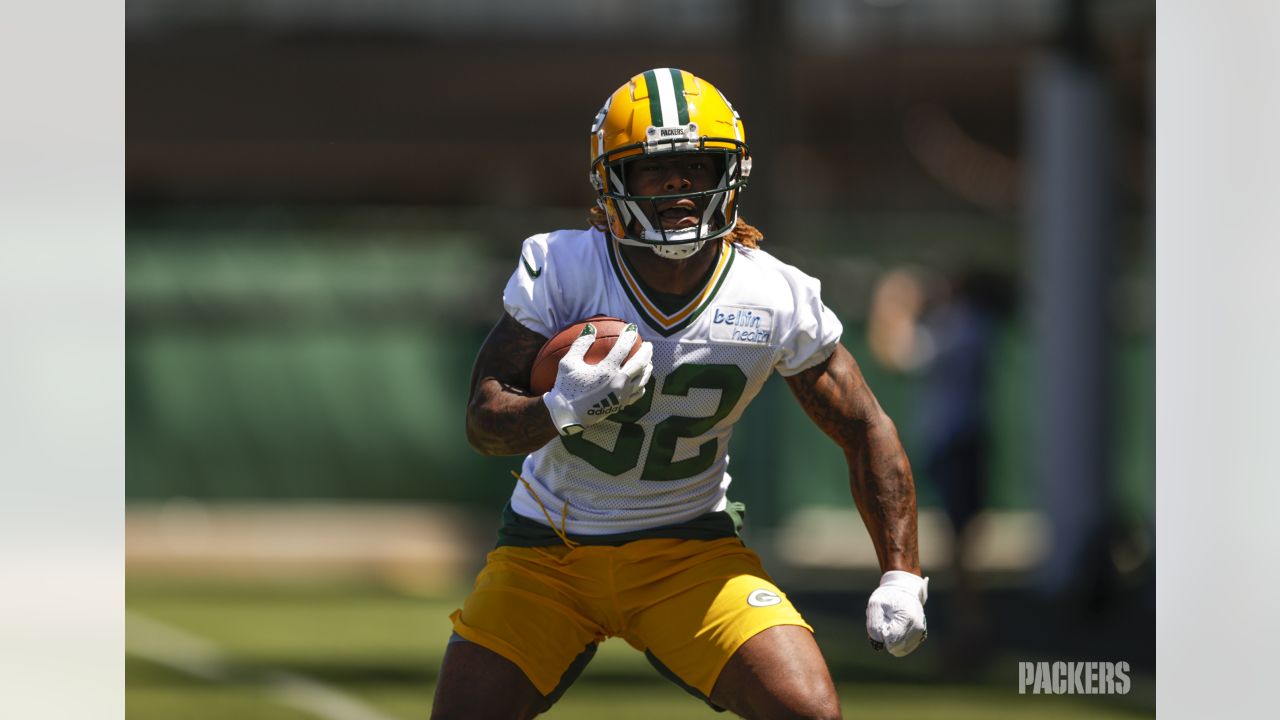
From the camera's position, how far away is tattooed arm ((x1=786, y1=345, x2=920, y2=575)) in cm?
441

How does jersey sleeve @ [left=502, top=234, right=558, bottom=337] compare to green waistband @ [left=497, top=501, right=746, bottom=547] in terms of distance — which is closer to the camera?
jersey sleeve @ [left=502, top=234, right=558, bottom=337]

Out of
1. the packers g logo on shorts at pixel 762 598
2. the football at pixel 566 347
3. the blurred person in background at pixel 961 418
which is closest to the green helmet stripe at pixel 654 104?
the football at pixel 566 347

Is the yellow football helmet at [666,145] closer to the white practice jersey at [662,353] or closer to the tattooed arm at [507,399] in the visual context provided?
the white practice jersey at [662,353]

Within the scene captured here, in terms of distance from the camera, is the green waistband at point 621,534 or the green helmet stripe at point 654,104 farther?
the green waistband at point 621,534

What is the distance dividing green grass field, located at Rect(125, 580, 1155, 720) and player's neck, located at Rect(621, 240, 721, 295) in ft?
11.3

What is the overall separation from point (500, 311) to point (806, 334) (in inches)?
372

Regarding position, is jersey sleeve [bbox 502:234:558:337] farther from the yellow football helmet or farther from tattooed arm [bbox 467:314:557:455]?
the yellow football helmet

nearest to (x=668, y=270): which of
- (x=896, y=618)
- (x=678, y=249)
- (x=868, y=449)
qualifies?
(x=678, y=249)

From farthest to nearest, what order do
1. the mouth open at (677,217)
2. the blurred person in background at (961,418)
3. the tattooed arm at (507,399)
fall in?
the blurred person in background at (961,418) → the mouth open at (677,217) → the tattooed arm at (507,399)

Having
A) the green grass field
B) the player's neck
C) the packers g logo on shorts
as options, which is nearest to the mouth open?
the player's neck

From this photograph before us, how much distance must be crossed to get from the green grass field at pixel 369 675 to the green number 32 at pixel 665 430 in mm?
3254

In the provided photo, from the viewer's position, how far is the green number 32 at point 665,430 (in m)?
4.37
